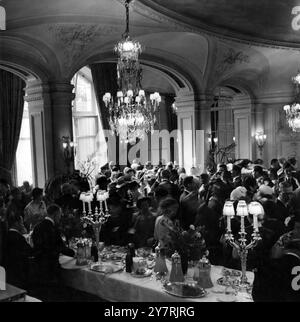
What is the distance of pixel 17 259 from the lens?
459 centimetres

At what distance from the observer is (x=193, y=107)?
44.0 ft

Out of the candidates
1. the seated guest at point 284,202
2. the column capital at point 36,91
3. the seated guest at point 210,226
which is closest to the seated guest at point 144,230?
the seated guest at point 210,226

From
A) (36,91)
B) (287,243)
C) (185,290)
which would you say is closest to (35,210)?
(185,290)

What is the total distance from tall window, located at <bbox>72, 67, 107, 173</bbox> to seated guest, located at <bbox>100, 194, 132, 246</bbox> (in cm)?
930

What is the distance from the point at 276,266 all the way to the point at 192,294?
79 cm

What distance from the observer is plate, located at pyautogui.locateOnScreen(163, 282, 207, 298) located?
361 cm

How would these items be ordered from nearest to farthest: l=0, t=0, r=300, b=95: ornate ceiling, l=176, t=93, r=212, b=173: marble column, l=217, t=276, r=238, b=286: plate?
l=217, t=276, r=238, b=286: plate → l=0, t=0, r=300, b=95: ornate ceiling → l=176, t=93, r=212, b=173: marble column

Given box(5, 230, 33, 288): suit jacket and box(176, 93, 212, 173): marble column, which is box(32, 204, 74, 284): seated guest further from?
box(176, 93, 212, 173): marble column

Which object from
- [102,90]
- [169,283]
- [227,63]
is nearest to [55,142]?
[102,90]

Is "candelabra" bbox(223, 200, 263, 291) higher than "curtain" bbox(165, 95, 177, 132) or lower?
lower

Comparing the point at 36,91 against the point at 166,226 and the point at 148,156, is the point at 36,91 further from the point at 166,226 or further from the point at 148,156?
the point at 148,156

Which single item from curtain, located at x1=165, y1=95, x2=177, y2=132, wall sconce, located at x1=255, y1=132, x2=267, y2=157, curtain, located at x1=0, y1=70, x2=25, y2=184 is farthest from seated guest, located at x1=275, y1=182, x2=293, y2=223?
curtain, located at x1=165, y1=95, x2=177, y2=132

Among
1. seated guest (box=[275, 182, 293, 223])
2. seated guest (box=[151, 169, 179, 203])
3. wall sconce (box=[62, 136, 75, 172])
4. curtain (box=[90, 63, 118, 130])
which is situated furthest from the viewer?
curtain (box=[90, 63, 118, 130])

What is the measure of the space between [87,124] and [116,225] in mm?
10355
